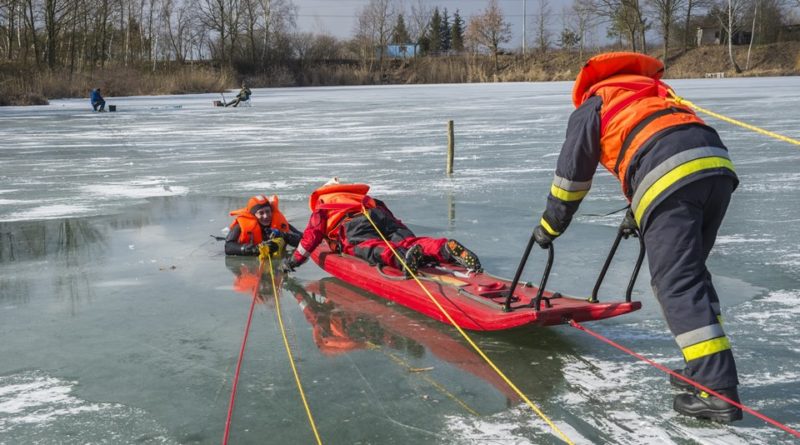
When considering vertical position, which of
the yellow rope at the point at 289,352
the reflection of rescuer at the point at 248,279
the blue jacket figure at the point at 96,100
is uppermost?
the blue jacket figure at the point at 96,100

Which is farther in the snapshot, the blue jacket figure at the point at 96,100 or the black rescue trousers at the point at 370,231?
the blue jacket figure at the point at 96,100

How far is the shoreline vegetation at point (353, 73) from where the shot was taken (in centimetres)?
3531

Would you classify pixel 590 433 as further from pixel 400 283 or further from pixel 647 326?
pixel 400 283

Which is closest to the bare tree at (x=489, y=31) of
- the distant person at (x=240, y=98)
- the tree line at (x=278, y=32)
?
the tree line at (x=278, y=32)

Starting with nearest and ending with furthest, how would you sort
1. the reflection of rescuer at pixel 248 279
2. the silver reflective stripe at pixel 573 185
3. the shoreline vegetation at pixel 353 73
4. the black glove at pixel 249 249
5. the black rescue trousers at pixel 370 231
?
1. the silver reflective stripe at pixel 573 185
2. the reflection of rescuer at pixel 248 279
3. the black rescue trousers at pixel 370 231
4. the black glove at pixel 249 249
5. the shoreline vegetation at pixel 353 73

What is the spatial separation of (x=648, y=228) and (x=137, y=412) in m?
2.24

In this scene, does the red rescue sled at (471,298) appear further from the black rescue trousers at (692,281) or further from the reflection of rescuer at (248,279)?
the black rescue trousers at (692,281)

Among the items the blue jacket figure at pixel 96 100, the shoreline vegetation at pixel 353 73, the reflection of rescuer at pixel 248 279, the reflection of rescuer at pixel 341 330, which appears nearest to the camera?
the reflection of rescuer at pixel 341 330

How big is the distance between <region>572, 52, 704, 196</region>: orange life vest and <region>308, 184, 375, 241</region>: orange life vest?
262cm

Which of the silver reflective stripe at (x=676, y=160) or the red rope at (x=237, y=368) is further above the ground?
the silver reflective stripe at (x=676, y=160)

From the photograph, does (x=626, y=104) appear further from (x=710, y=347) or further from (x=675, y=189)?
(x=710, y=347)

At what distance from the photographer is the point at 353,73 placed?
5372cm

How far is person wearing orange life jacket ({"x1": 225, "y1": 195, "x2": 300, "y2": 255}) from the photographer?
21.0 feet

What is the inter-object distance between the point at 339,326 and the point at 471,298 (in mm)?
774
